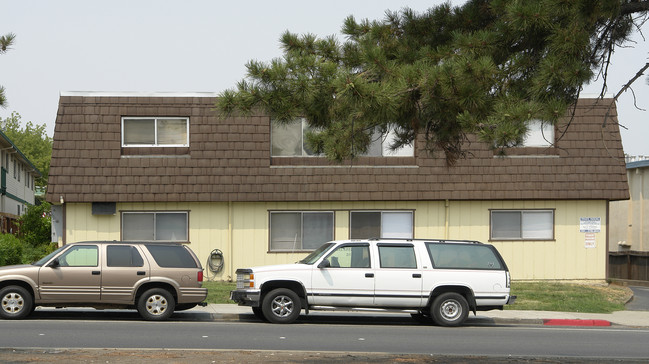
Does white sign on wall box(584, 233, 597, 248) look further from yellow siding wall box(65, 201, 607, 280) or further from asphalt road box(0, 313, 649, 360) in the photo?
asphalt road box(0, 313, 649, 360)

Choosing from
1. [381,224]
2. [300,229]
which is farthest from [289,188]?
[381,224]

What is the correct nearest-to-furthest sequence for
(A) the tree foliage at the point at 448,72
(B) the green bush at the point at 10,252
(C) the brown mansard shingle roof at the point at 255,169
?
(A) the tree foliage at the point at 448,72, (B) the green bush at the point at 10,252, (C) the brown mansard shingle roof at the point at 255,169

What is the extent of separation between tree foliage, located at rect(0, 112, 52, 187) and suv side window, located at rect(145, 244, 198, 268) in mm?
69134

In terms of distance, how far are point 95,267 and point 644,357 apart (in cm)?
1016

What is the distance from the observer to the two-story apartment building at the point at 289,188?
82.5ft

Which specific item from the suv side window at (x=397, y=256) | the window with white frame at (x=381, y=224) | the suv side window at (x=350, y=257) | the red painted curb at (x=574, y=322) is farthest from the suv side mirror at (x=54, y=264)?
the window with white frame at (x=381, y=224)

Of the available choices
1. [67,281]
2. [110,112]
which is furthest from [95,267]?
[110,112]

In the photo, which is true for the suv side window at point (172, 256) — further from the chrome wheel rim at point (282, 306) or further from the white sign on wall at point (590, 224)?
the white sign on wall at point (590, 224)

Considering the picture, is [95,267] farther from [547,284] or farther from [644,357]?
[547,284]

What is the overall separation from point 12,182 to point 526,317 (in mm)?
36522

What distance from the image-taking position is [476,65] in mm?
10867

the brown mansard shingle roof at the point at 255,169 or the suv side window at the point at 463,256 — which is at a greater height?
the brown mansard shingle roof at the point at 255,169

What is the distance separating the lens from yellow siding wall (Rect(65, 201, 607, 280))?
25.6 meters

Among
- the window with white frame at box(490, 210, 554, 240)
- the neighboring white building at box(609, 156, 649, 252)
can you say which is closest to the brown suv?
the window with white frame at box(490, 210, 554, 240)
